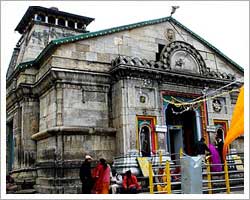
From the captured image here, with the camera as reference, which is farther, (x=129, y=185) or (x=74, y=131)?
(x=74, y=131)

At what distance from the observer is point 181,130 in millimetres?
17031

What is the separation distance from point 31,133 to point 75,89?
3.42 meters

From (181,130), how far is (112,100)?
14.1ft

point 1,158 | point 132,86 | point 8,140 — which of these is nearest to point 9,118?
point 8,140

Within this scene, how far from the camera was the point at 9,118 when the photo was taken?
1836cm

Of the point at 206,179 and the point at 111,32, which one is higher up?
the point at 111,32

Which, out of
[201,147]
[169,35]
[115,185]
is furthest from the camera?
[169,35]

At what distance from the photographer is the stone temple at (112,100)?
13836 millimetres

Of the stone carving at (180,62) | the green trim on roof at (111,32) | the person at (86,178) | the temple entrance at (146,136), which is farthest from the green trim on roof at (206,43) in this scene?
the person at (86,178)

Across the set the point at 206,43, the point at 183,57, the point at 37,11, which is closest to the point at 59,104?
the point at 183,57

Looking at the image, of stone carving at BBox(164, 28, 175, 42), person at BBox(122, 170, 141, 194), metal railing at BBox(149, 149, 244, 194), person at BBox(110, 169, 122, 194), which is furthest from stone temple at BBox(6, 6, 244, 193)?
person at BBox(122, 170, 141, 194)

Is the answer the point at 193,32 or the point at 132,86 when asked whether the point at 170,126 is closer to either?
the point at 132,86

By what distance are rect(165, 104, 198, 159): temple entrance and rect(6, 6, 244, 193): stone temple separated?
51 mm

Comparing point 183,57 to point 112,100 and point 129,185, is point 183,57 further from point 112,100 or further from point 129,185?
point 129,185
